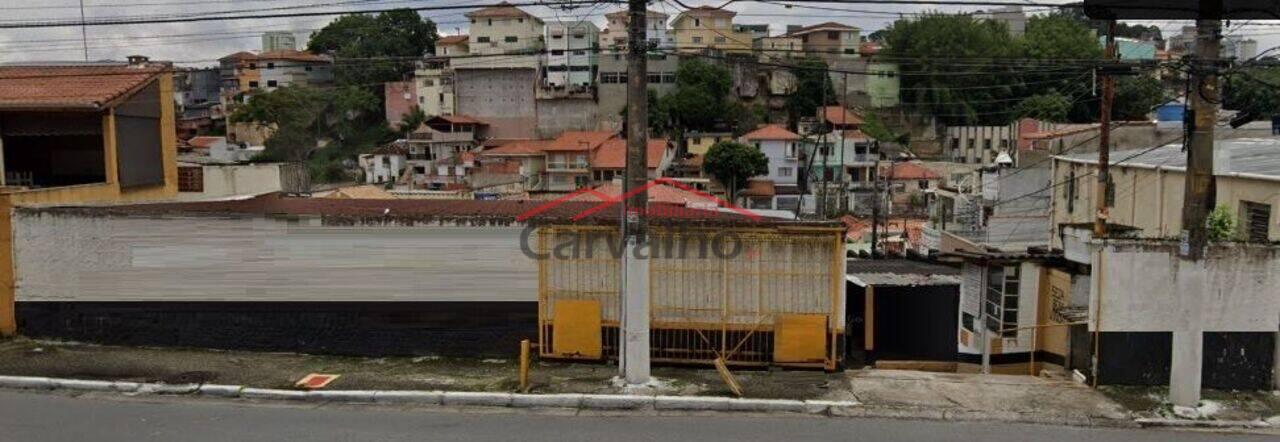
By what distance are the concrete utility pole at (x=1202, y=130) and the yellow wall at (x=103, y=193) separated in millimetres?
14101

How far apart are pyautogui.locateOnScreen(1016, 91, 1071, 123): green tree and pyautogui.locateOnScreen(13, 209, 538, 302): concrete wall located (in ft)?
199

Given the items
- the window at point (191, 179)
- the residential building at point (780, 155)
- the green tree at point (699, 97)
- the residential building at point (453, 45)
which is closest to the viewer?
the window at point (191, 179)

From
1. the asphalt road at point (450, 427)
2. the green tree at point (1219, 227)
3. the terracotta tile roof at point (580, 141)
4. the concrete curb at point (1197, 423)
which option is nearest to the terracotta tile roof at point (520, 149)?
the terracotta tile roof at point (580, 141)

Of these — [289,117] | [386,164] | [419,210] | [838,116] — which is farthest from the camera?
[289,117]

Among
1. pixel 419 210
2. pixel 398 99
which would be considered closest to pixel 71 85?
pixel 419 210

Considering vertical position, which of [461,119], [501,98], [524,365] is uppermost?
[501,98]

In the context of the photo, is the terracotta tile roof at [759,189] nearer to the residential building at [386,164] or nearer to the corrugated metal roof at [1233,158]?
the residential building at [386,164]

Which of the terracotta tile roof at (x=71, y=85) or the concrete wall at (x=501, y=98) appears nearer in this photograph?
the terracotta tile roof at (x=71, y=85)

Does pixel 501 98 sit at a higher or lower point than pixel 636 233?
higher

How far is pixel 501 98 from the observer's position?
7838 centimetres

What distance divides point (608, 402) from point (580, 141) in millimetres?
57508

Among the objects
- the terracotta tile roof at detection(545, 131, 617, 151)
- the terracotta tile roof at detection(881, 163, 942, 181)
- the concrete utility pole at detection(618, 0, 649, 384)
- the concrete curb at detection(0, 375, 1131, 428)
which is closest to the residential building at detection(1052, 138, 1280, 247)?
the concrete curb at detection(0, 375, 1131, 428)

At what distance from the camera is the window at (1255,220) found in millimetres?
15672

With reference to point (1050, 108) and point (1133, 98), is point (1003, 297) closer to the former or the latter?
point (1133, 98)
